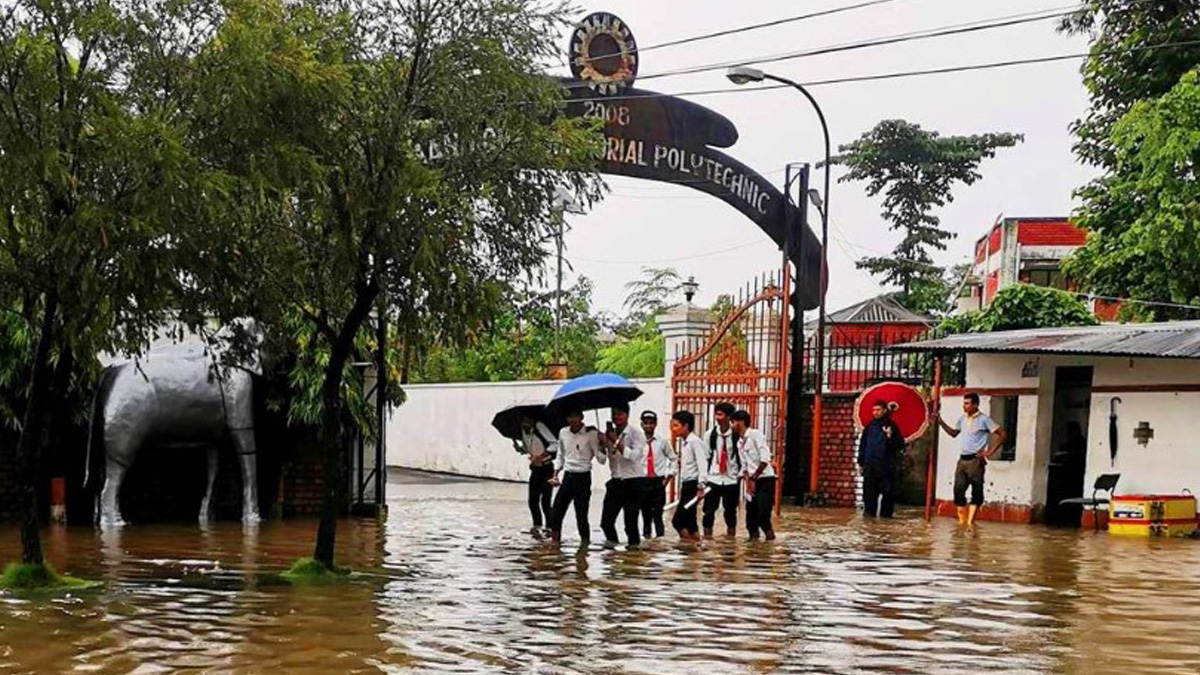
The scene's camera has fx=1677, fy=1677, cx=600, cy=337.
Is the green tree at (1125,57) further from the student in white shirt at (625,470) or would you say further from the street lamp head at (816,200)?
the student in white shirt at (625,470)

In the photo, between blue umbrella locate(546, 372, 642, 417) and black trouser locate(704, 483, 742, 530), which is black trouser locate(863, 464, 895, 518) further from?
blue umbrella locate(546, 372, 642, 417)

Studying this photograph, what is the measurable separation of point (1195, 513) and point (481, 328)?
379 inches

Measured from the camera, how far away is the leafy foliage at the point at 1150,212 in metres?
24.1

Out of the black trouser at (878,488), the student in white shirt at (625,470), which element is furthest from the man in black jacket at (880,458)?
the student in white shirt at (625,470)

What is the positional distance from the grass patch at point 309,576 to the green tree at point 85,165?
2.33 meters

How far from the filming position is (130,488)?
60.9 feet

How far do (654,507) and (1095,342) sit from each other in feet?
17.6

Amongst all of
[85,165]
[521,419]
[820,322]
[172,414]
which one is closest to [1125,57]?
[820,322]

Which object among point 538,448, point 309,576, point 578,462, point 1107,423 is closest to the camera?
point 309,576

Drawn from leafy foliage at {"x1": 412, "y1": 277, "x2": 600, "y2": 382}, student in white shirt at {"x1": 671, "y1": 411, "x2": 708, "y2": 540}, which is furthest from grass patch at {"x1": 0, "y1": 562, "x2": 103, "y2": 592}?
leafy foliage at {"x1": 412, "y1": 277, "x2": 600, "y2": 382}

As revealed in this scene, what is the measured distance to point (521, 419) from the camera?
62.0 ft

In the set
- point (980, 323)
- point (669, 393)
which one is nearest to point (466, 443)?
point (669, 393)

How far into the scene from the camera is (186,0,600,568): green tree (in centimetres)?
1127

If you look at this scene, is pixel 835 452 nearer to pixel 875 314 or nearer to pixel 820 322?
pixel 820 322
